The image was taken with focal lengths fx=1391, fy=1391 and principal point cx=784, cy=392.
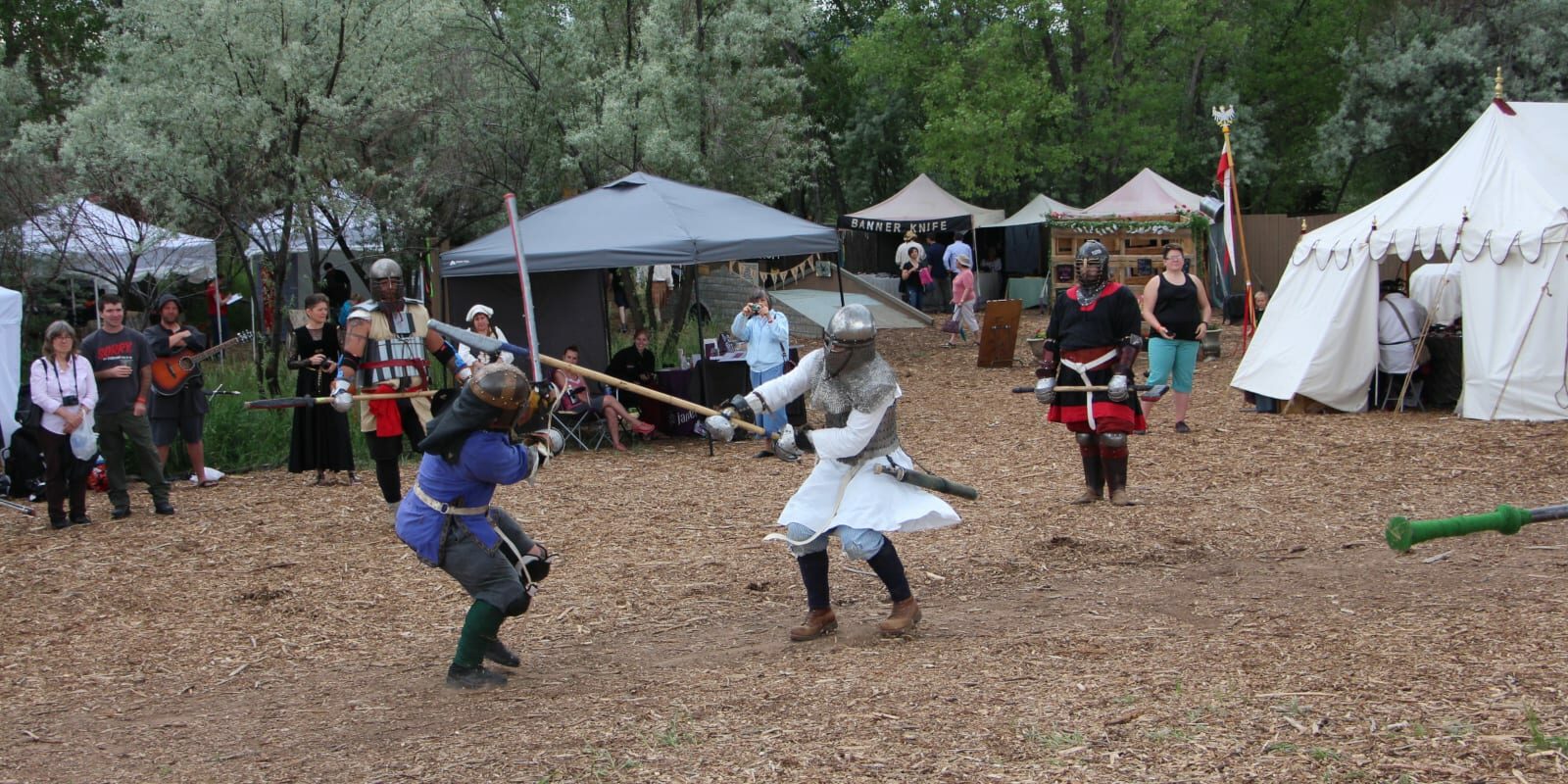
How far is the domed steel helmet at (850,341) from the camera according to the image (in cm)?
609

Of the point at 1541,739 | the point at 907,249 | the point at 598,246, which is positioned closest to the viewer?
the point at 1541,739

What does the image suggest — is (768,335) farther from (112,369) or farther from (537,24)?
(537,24)

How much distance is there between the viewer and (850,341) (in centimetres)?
609

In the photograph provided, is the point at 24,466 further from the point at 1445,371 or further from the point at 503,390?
the point at 1445,371

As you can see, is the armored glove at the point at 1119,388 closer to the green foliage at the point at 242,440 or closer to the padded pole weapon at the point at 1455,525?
the padded pole weapon at the point at 1455,525

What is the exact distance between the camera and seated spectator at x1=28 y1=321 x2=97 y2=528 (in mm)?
9359

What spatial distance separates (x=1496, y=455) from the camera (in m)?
10.5

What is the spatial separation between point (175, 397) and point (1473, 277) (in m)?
11.1

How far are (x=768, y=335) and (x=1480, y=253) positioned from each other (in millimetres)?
6370

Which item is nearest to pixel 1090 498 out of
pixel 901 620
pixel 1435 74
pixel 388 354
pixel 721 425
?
pixel 901 620

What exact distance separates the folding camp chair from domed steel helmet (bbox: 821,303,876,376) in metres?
6.74

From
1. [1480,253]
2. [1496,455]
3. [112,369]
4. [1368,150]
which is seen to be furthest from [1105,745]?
[1368,150]

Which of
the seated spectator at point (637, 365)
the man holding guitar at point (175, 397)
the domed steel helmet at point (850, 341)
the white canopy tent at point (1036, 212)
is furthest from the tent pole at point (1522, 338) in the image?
the white canopy tent at point (1036, 212)

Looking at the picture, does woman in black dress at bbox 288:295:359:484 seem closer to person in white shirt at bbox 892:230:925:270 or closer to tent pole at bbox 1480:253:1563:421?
tent pole at bbox 1480:253:1563:421
